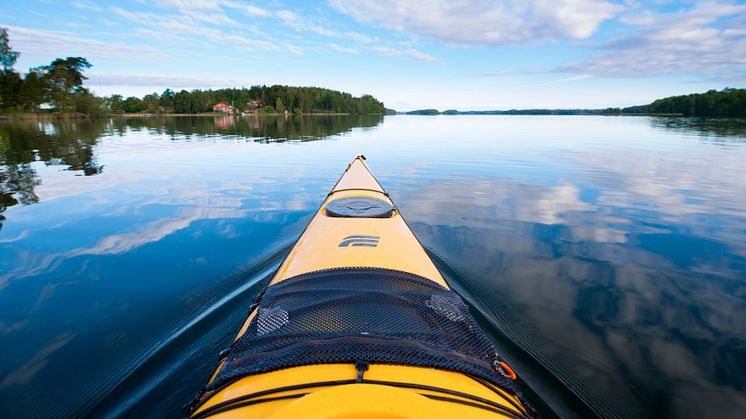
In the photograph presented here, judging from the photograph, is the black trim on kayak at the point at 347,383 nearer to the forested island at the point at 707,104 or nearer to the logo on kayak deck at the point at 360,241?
the logo on kayak deck at the point at 360,241

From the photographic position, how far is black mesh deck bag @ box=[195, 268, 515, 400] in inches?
72.4

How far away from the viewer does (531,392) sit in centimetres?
280

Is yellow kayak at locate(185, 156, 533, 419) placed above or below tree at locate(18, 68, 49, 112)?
below

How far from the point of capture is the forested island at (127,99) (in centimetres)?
5034

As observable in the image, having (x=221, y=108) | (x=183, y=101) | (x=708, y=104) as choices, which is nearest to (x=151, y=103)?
(x=183, y=101)

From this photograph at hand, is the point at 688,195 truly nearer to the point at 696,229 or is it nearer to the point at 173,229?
the point at 696,229

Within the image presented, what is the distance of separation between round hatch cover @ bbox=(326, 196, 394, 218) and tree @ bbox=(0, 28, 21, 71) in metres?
75.2

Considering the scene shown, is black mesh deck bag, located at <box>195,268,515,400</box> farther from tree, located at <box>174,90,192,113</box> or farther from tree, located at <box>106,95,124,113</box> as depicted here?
tree, located at <box>106,95,124,113</box>

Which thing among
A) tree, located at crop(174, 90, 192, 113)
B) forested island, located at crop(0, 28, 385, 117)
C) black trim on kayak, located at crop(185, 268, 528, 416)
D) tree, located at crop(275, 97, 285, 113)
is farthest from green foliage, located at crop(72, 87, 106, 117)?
black trim on kayak, located at crop(185, 268, 528, 416)

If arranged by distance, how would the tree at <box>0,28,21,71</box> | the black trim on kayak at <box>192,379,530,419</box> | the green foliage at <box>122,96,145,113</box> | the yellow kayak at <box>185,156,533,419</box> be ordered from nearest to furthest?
the yellow kayak at <box>185,156,533,419</box>, the black trim on kayak at <box>192,379,530,419</box>, the tree at <box>0,28,21,71</box>, the green foliage at <box>122,96,145,113</box>

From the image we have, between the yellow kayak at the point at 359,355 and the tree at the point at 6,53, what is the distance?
7713 cm

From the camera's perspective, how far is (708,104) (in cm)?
6988

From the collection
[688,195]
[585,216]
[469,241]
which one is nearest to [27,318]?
[469,241]

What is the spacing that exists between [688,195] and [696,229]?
3274mm
